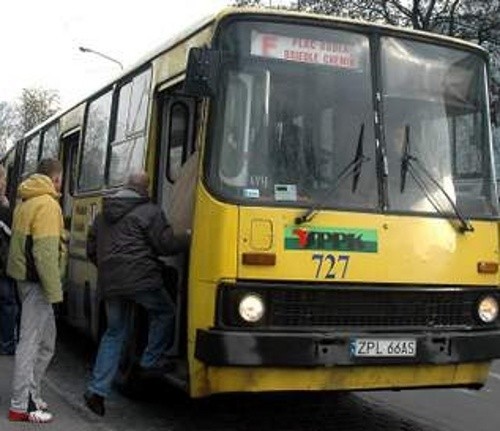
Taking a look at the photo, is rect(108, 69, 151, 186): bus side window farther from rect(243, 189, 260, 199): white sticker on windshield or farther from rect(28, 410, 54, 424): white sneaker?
rect(28, 410, 54, 424): white sneaker

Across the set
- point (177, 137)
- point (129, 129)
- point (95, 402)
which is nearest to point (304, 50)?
point (177, 137)

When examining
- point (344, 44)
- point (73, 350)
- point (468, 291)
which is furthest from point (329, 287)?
point (73, 350)

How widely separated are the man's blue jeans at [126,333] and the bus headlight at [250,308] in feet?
3.69

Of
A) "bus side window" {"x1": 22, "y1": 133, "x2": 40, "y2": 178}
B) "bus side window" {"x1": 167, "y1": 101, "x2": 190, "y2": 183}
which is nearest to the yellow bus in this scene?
"bus side window" {"x1": 167, "y1": 101, "x2": 190, "y2": 183}

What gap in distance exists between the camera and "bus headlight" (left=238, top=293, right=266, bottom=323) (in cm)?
630

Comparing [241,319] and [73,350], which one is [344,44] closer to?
[241,319]

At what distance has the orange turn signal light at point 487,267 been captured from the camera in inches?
275

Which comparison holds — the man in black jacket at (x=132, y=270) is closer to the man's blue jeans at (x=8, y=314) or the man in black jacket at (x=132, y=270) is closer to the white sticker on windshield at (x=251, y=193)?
the white sticker on windshield at (x=251, y=193)

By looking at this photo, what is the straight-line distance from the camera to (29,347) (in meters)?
7.08

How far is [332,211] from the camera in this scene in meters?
6.57

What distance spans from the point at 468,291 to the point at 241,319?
5.68 ft

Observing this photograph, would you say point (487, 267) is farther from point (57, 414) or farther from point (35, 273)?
point (57, 414)

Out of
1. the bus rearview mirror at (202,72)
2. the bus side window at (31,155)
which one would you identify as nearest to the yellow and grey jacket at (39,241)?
the bus rearview mirror at (202,72)

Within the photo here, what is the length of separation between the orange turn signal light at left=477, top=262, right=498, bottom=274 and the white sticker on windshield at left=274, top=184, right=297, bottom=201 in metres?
1.49
